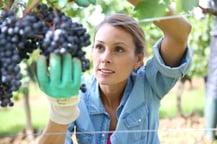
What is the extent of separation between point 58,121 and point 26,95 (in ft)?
15.0

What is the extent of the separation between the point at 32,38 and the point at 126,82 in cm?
70

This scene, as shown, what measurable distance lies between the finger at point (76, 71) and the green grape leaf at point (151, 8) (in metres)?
0.26

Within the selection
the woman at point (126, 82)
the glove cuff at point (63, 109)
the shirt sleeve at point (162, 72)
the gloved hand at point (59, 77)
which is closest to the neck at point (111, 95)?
the woman at point (126, 82)

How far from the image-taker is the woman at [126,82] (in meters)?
1.54

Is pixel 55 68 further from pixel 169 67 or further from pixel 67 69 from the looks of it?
pixel 169 67

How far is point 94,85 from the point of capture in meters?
1.75

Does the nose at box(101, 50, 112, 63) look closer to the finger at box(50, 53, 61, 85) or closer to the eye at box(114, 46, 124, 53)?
the eye at box(114, 46, 124, 53)

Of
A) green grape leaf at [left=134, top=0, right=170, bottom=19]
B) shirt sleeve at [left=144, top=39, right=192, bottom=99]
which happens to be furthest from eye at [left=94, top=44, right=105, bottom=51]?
green grape leaf at [left=134, top=0, right=170, bottom=19]

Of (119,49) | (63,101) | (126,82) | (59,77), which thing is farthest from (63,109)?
(126,82)

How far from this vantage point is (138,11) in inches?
48.7

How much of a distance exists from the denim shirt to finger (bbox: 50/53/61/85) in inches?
22.8

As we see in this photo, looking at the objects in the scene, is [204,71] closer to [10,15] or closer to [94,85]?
[94,85]

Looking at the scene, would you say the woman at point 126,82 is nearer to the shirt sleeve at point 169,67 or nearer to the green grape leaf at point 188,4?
the shirt sleeve at point 169,67

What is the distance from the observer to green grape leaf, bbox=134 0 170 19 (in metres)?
1.19
